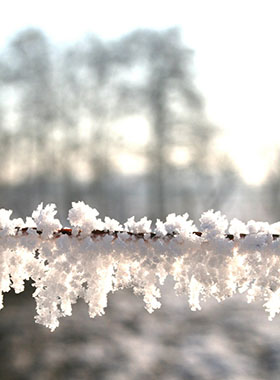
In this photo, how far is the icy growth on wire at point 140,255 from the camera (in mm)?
962

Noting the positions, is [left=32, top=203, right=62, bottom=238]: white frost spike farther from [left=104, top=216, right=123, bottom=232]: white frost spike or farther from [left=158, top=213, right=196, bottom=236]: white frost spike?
[left=158, top=213, right=196, bottom=236]: white frost spike

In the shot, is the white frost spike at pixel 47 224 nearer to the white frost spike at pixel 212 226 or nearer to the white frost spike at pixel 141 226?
the white frost spike at pixel 141 226

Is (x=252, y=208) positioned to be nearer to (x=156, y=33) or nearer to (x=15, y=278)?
(x=156, y=33)

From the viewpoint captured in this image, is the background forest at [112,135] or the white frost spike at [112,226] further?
the background forest at [112,135]

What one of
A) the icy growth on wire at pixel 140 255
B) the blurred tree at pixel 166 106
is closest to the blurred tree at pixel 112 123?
the blurred tree at pixel 166 106

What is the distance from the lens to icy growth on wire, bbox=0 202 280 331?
96 centimetres

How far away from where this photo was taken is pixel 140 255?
0.98m

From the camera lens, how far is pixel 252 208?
17344mm

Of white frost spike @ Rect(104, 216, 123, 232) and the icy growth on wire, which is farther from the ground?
white frost spike @ Rect(104, 216, 123, 232)

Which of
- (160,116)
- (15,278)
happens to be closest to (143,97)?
(160,116)

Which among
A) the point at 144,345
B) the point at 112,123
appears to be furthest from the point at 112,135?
the point at 144,345

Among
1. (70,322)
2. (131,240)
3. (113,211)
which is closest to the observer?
(131,240)

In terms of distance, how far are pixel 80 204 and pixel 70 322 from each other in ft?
26.8

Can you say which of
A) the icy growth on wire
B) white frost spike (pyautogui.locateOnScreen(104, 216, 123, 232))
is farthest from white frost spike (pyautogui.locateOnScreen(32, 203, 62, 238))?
white frost spike (pyautogui.locateOnScreen(104, 216, 123, 232))
